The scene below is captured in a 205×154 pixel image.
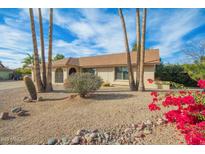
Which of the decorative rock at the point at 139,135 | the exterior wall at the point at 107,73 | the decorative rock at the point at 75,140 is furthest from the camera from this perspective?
the exterior wall at the point at 107,73

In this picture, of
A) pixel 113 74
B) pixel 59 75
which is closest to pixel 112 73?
pixel 113 74

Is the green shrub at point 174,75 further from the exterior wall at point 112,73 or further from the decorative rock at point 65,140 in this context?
the decorative rock at point 65,140

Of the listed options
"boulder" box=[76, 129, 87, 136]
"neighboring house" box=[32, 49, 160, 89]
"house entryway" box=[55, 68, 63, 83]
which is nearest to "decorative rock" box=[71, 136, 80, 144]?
"boulder" box=[76, 129, 87, 136]

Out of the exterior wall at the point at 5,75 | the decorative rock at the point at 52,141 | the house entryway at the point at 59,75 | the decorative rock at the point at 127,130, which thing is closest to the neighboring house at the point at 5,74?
the exterior wall at the point at 5,75

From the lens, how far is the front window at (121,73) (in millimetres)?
15383

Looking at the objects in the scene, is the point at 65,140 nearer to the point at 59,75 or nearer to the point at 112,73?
the point at 112,73

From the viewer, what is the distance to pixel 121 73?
15.7m

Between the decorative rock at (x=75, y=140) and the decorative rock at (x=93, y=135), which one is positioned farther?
the decorative rock at (x=93, y=135)
